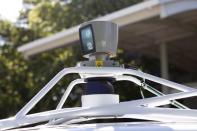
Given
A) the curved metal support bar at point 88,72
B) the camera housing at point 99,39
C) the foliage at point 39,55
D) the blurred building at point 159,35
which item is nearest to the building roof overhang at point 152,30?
the blurred building at point 159,35

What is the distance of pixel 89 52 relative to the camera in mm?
2129

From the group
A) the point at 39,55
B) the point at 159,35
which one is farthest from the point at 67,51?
the point at 159,35

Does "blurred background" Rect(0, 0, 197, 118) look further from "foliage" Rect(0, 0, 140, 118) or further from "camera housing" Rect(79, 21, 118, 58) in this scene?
"camera housing" Rect(79, 21, 118, 58)

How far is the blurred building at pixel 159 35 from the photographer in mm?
11617

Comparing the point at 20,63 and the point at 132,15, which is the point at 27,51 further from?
the point at 132,15

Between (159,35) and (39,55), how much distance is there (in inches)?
193

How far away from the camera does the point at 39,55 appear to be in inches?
717

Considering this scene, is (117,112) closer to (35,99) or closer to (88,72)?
(88,72)

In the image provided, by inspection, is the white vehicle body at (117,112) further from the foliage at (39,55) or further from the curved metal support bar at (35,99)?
the foliage at (39,55)

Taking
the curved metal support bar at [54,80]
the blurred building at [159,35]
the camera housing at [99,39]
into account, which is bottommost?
the curved metal support bar at [54,80]

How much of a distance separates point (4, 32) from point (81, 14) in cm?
437

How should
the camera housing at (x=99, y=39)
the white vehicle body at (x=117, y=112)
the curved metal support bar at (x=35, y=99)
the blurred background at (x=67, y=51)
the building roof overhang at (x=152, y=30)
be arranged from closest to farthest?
the white vehicle body at (x=117, y=112) < the curved metal support bar at (x=35, y=99) < the camera housing at (x=99, y=39) < the building roof overhang at (x=152, y=30) < the blurred background at (x=67, y=51)

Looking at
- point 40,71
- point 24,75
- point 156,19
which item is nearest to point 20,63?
point 24,75

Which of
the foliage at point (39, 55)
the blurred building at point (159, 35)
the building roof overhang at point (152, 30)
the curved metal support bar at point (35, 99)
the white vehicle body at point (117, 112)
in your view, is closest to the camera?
the white vehicle body at point (117, 112)
